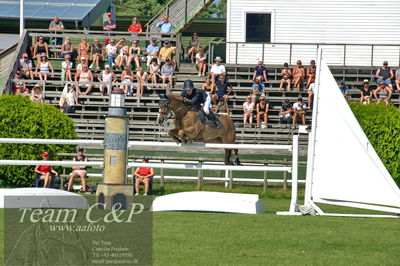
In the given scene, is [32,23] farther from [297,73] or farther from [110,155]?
[110,155]

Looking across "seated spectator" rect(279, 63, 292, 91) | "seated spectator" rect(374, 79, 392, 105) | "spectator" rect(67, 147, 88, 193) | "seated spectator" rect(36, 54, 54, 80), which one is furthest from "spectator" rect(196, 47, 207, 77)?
"spectator" rect(67, 147, 88, 193)

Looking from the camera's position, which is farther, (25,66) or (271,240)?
(25,66)

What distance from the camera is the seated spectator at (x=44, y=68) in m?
31.9

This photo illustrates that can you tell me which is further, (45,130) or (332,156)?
(45,130)

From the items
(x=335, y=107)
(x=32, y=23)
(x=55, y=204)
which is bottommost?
(x=55, y=204)

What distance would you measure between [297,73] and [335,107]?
56.4ft

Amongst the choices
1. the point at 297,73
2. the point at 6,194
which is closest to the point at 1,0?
the point at 297,73

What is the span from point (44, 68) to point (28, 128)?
8.41m

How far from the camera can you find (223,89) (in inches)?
1200

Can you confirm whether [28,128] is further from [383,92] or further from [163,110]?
[383,92]

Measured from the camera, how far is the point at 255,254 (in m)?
9.52

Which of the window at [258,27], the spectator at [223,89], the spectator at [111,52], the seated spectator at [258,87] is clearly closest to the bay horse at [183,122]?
the spectator at [223,89]

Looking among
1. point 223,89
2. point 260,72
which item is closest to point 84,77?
point 223,89

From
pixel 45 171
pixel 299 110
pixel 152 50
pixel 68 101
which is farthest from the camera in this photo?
pixel 152 50
